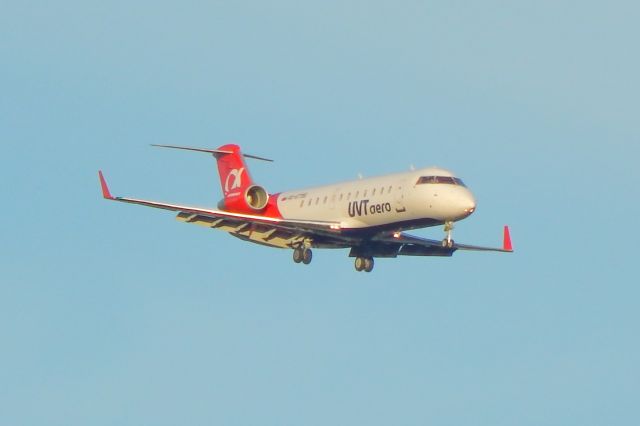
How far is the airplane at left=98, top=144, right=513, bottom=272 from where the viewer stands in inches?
2237

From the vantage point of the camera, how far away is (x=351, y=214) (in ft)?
192

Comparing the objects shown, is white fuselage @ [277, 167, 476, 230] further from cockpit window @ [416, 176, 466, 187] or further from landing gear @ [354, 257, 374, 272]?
landing gear @ [354, 257, 374, 272]

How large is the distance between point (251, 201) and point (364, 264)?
15.7 ft

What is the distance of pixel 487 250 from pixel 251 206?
26.7 ft

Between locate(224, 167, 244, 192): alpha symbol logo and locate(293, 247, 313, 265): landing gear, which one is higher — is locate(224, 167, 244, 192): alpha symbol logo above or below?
above

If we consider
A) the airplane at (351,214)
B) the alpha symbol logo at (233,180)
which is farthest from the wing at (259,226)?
the alpha symbol logo at (233,180)

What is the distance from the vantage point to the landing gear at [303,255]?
59.5m

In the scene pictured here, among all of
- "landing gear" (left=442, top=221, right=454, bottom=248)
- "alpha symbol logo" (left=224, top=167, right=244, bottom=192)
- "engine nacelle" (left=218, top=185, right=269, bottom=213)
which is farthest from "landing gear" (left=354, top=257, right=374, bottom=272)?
"alpha symbol logo" (left=224, top=167, right=244, bottom=192)

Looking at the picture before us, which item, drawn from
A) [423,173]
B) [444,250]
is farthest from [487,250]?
[423,173]

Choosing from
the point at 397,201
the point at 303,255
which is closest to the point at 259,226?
the point at 303,255

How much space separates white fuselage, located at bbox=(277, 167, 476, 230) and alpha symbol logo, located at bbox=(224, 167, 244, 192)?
14.4ft

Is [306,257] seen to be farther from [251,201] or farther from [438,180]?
[438,180]

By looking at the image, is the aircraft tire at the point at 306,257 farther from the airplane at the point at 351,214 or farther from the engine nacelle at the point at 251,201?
the engine nacelle at the point at 251,201

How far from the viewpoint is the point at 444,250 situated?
61.4 m
